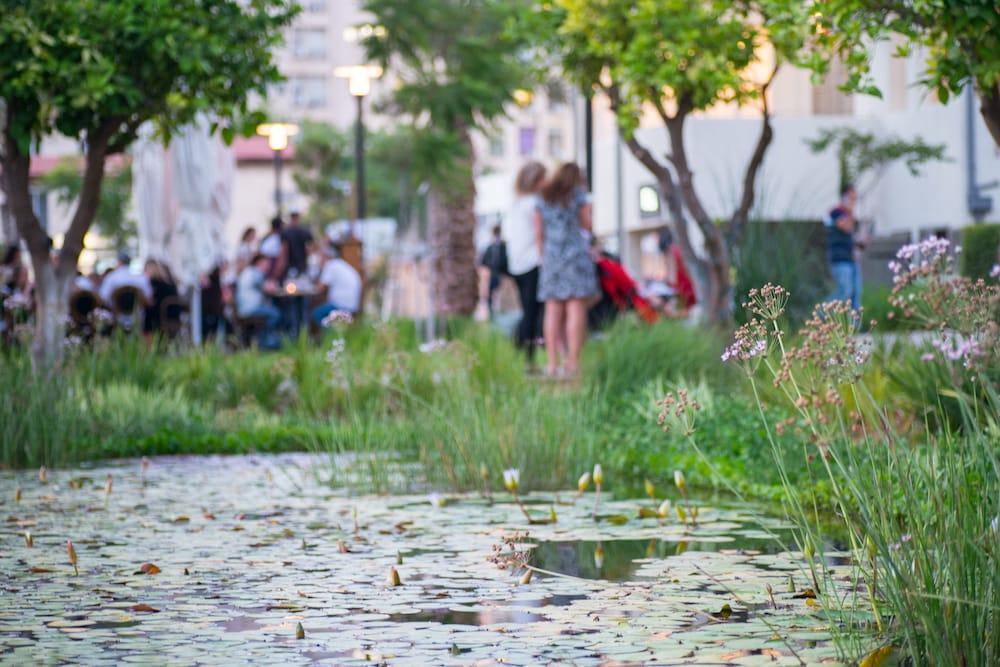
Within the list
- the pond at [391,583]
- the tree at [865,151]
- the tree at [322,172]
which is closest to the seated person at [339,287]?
the pond at [391,583]

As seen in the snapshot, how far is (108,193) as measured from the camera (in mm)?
52188

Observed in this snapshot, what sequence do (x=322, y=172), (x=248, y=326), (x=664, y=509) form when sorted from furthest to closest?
(x=322, y=172)
(x=248, y=326)
(x=664, y=509)

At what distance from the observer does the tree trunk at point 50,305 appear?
1216cm

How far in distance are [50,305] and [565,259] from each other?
483 cm

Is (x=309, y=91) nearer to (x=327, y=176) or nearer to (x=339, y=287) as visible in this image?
(x=327, y=176)

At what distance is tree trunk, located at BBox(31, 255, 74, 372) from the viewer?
12.2m

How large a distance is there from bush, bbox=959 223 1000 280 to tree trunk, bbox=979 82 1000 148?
57.8 feet

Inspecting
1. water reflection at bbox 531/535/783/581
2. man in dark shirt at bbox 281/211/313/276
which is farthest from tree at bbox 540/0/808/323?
man in dark shirt at bbox 281/211/313/276

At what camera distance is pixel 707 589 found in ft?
18.4

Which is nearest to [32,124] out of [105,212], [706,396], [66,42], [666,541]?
[66,42]

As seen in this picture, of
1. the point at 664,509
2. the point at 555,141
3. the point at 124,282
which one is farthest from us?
the point at 555,141

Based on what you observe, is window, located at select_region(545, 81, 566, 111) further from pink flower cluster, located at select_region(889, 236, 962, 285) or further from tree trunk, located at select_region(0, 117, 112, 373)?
pink flower cluster, located at select_region(889, 236, 962, 285)

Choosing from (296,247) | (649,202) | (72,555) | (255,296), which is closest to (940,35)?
(72,555)

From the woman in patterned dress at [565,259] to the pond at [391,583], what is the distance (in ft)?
23.2
